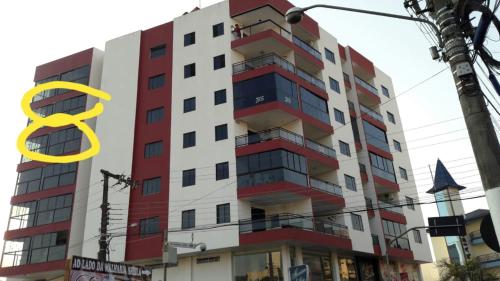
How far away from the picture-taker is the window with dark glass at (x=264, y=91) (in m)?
35.9

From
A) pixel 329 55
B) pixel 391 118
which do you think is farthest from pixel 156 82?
pixel 391 118

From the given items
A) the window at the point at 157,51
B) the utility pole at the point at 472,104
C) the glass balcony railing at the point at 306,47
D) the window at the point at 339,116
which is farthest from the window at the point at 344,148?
the utility pole at the point at 472,104

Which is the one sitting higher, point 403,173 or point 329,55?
point 329,55

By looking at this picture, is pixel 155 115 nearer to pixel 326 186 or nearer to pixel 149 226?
pixel 149 226

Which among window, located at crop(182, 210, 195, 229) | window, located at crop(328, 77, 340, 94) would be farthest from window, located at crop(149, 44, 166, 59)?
window, located at crop(328, 77, 340, 94)

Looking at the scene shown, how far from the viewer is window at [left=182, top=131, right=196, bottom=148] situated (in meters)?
37.6

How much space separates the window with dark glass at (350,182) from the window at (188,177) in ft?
44.7

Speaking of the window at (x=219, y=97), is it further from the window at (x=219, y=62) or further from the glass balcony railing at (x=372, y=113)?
the glass balcony railing at (x=372, y=113)

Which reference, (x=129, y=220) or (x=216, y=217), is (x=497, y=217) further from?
(x=129, y=220)

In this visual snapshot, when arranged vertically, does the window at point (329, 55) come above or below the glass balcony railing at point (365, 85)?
above

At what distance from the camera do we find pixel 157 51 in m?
43.4

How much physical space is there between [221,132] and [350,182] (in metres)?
13.0

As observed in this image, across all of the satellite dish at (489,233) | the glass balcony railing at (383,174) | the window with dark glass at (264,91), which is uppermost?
the window with dark glass at (264,91)

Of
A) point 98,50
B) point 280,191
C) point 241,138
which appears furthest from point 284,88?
point 98,50
